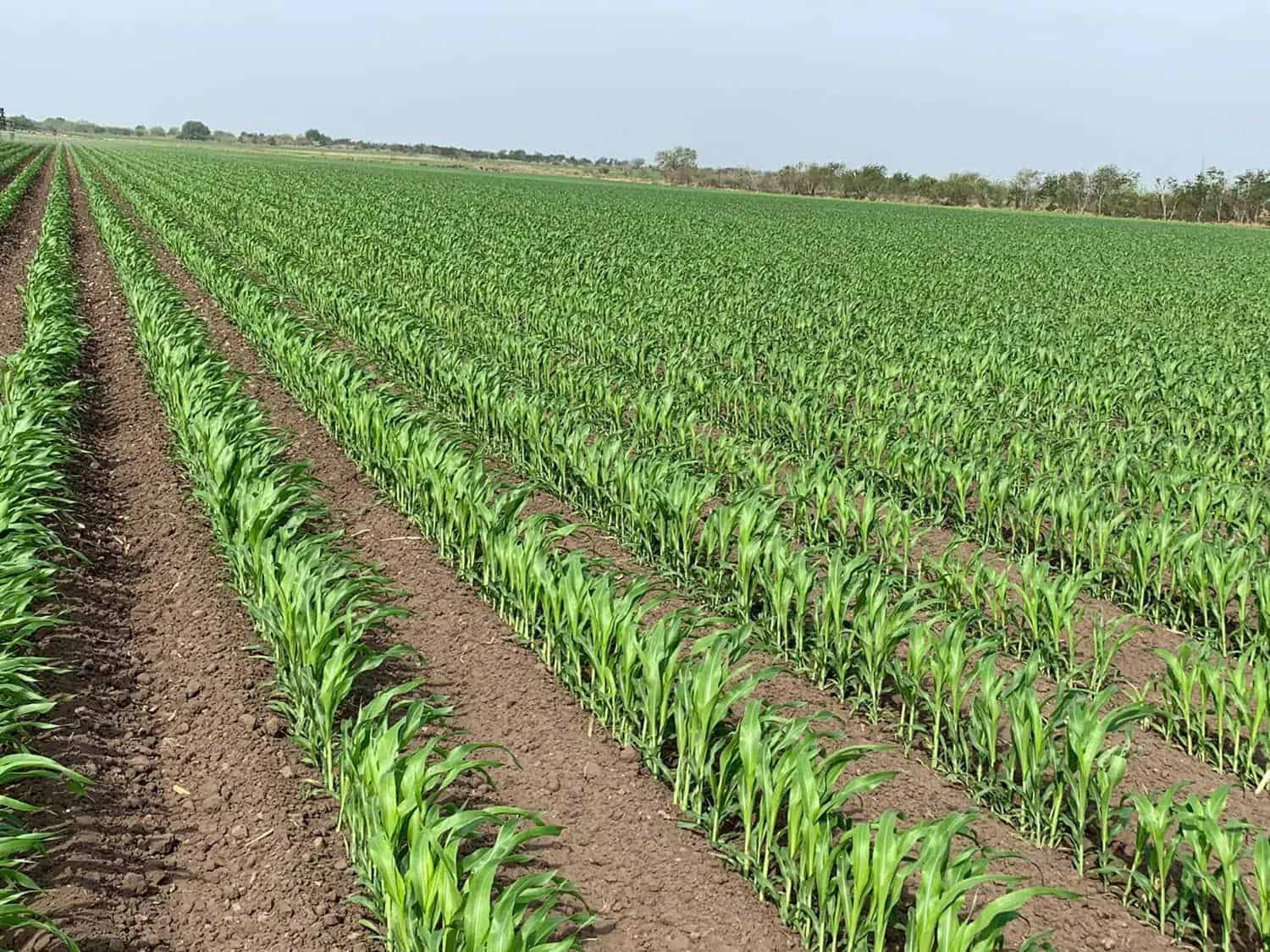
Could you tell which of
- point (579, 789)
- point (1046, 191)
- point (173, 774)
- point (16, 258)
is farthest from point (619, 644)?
point (1046, 191)

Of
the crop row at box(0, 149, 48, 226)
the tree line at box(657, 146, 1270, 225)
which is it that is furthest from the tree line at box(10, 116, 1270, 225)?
the crop row at box(0, 149, 48, 226)

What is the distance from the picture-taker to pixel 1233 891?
303 cm

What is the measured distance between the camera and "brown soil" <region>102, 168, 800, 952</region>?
3314 millimetres

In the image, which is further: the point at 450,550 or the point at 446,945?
the point at 450,550

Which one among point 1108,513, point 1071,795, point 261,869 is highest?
point 1108,513

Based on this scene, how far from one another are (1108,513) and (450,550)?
15.7ft

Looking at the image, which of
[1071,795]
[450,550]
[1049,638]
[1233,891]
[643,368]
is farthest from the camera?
[643,368]

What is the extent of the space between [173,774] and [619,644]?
6.83 ft

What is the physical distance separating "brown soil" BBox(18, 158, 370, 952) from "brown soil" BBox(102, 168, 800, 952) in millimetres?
869

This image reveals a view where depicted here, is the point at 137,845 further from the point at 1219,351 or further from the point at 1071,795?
the point at 1219,351

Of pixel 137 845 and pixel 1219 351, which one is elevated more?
pixel 1219 351

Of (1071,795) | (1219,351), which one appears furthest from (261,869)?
(1219,351)

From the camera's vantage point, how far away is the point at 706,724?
3.70 meters

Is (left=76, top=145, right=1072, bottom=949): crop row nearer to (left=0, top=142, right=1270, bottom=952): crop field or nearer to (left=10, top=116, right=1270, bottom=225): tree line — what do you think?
(left=0, top=142, right=1270, bottom=952): crop field
